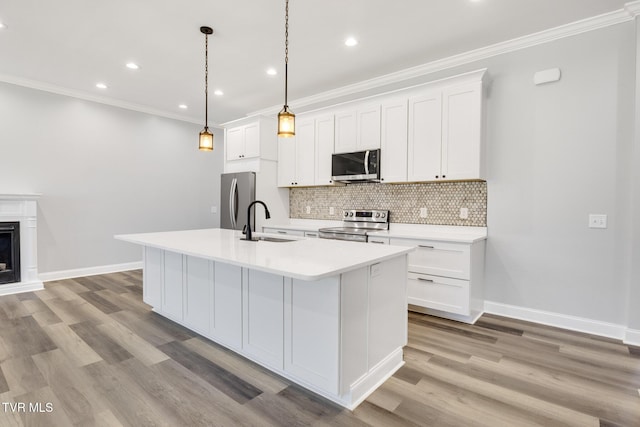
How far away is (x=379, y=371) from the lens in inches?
83.4

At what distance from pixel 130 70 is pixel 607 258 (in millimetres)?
5444

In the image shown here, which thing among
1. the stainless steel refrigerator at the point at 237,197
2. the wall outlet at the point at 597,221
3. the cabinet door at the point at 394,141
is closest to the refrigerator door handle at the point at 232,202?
the stainless steel refrigerator at the point at 237,197

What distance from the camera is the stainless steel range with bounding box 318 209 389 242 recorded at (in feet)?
12.5

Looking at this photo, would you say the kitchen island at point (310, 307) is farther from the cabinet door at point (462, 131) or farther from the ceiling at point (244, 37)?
the ceiling at point (244, 37)

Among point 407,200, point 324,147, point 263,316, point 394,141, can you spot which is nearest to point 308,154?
point 324,147

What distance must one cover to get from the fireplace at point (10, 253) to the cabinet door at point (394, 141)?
4742 mm

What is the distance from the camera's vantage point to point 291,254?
2.07m

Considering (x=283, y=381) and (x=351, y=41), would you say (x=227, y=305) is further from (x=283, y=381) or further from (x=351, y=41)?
(x=351, y=41)

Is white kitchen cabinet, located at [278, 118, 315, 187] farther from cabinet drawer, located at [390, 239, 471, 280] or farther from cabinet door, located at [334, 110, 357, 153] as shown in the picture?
cabinet drawer, located at [390, 239, 471, 280]

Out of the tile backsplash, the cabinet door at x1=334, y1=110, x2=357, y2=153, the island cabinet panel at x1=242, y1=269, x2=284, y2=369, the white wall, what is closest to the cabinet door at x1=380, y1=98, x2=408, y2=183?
the tile backsplash

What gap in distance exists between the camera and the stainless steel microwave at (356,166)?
3.94m

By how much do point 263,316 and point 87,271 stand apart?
4.25 m

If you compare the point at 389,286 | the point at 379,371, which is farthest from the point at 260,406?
the point at 389,286

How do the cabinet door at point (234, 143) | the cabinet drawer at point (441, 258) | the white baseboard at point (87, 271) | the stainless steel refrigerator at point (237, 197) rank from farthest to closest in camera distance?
1. the cabinet door at point (234, 143)
2. the stainless steel refrigerator at point (237, 197)
3. the white baseboard at point (87, 271)
4. the cabinet drawer at point (441, 258)
